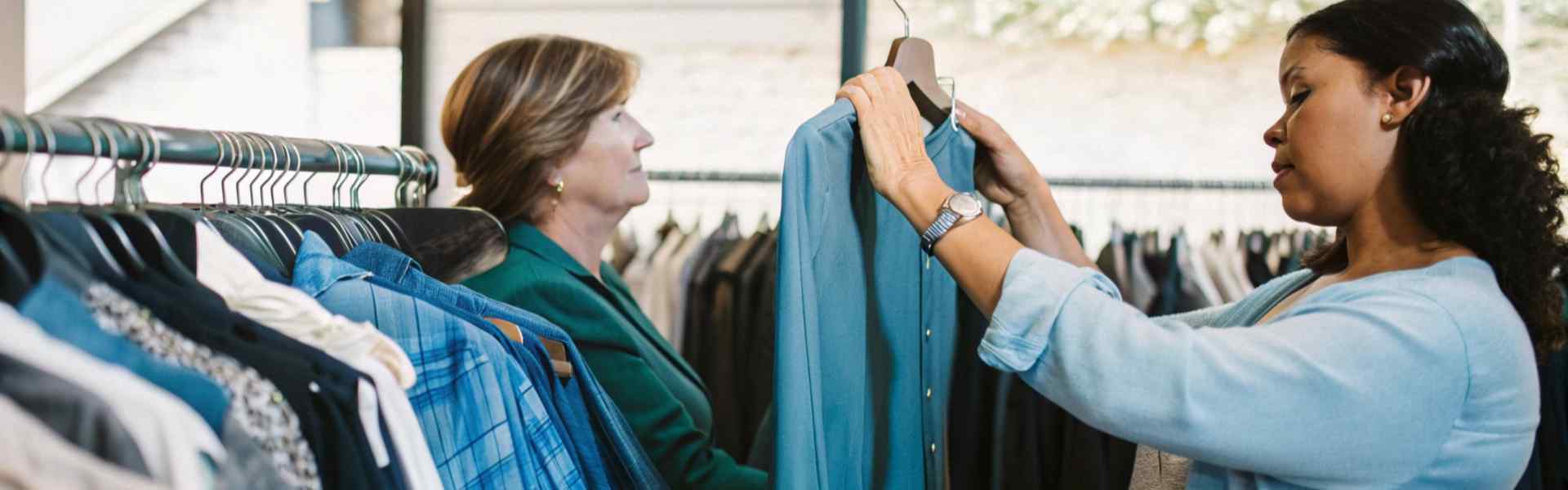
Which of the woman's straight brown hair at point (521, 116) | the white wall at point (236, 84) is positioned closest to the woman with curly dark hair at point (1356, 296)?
the woman's straight brown hair at point (521, 116)

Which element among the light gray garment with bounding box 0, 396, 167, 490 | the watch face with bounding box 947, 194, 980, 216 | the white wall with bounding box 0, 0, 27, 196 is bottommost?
the light gray garment with bounding box 0, 396, 167, 490

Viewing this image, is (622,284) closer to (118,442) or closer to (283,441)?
(283,441)

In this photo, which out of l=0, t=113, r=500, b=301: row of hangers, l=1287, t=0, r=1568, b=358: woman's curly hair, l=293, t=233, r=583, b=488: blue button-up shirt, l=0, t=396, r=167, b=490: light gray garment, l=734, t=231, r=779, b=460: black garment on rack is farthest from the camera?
l=734, t=231, r=779, b=460: black garment on rack

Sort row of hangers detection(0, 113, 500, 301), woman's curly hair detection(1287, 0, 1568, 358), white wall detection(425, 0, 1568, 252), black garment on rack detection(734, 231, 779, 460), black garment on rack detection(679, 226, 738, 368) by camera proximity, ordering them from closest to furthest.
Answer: row of hangers detection(0, 113, 500, 301) → woman's curly hair detection(1287, 0, 1568, 358) → black garment on rack detection(734, 231, 779, 460) → black garment on rack detection(679, 226, 738, 368) → white wall detection(425, 0, 1568, 252)

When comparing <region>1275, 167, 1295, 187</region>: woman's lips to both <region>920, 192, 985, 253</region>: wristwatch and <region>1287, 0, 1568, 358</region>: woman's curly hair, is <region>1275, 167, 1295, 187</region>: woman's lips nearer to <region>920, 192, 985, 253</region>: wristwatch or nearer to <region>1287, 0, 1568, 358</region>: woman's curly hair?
<region>1287, 0, 1568, 358</region>: woman's curly hair

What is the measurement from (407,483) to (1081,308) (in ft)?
1.84

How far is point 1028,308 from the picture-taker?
3.19ft

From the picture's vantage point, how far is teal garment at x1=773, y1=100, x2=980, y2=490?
1019 mm

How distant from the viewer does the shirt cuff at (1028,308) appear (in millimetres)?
970

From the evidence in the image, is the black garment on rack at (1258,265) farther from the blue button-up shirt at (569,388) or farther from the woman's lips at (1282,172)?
the blue button-up shirt at (569,388)

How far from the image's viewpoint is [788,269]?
3.31 feet

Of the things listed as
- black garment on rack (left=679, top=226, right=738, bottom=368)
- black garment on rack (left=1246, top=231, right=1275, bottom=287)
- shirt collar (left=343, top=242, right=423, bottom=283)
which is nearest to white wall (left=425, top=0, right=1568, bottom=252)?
black garment on rack (left=1246, top=231, right=1275, bottom=287)

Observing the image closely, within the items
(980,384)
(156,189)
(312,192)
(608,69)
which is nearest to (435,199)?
(312,192)

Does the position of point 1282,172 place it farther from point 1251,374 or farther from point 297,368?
point 297,368
